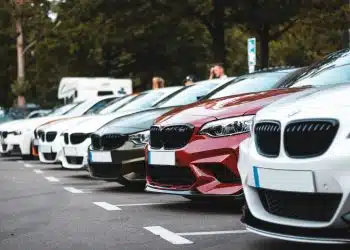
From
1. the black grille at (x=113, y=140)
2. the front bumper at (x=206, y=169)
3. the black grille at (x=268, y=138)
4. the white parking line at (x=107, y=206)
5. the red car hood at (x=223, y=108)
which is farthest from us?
the black grille at (x=113, y=140)

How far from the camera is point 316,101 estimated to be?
5.52m

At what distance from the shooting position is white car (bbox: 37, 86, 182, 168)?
43.6 ft

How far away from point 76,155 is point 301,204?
825 centimetres

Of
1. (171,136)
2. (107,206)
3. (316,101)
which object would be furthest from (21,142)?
(316,101)

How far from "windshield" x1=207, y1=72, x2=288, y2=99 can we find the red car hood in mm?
1568

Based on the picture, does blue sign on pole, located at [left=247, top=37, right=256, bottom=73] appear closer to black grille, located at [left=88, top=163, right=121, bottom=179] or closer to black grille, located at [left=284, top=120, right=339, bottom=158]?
black grille, located at [left=88, top=163, right=121, bottom=179]

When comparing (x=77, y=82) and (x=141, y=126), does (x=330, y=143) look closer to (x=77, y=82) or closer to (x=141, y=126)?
(x=141, y=126)

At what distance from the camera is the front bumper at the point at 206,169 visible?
7.80 m

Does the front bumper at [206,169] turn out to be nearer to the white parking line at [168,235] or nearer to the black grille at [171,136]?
the black grille at [171,136]

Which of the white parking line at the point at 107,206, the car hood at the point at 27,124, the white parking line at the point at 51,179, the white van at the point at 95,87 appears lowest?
the white parking line at the point at 107,206

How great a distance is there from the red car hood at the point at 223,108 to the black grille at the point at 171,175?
431mm

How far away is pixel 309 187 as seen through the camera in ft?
17.1

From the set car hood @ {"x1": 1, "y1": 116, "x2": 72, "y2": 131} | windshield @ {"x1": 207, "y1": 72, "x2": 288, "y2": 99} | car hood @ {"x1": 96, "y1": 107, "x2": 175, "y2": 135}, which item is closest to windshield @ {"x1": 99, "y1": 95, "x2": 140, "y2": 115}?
car hood @ {"x1": 1, "y1": 116, "x2": 72, "y2": 131}

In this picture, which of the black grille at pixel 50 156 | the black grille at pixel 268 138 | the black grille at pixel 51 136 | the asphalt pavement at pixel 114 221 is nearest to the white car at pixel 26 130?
the black grille at pixel 51 136
